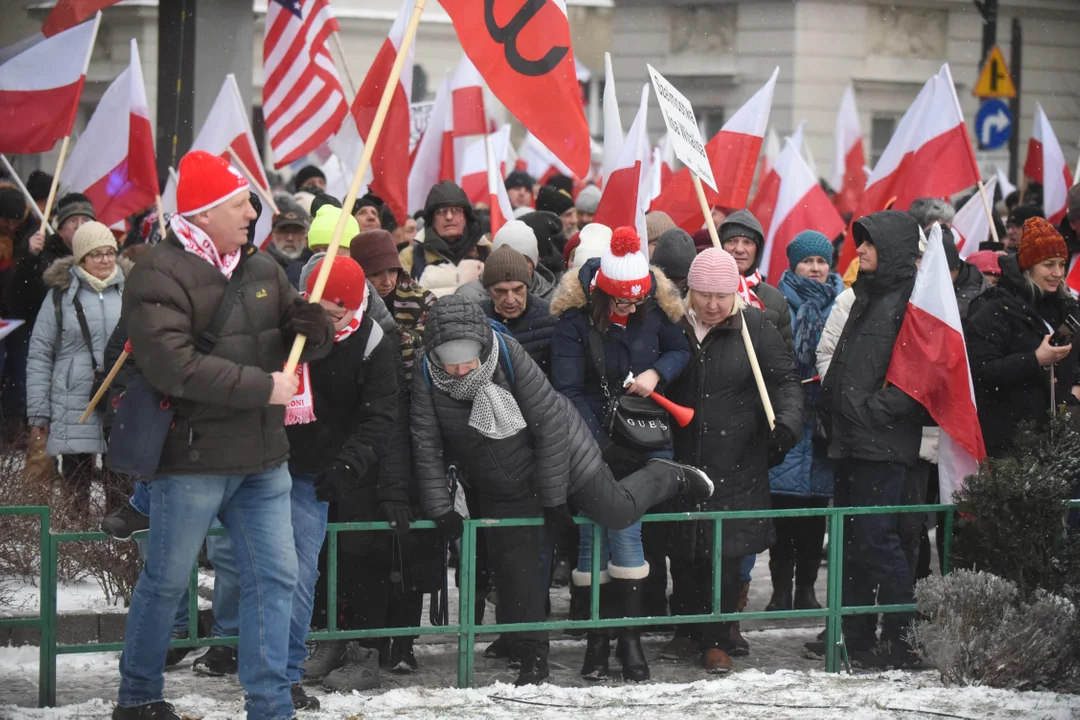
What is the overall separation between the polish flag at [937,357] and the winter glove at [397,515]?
7.61 feet

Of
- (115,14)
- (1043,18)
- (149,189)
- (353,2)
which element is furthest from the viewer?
(353,2)

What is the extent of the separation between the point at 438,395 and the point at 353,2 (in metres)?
31.4

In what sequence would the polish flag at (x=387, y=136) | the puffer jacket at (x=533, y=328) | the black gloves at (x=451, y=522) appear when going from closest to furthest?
the black gloves at (x=451, y=522) < the puffer jacket at (x=533, y=328) < the polish flag at (x=387, y=136)

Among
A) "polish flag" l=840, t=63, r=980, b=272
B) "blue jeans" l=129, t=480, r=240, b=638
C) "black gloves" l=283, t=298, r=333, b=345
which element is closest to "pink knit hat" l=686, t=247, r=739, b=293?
"black gloves" l=283, t=298, r=333, b=345

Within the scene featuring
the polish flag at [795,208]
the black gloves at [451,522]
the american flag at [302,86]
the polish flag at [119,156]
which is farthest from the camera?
the american flag at [302,86]

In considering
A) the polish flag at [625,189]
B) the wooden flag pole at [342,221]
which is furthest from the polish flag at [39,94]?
the wooden flag pole at [342,221]

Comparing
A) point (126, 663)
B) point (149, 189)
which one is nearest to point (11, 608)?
point (126, 663)

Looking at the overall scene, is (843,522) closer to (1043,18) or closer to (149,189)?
(149,189)

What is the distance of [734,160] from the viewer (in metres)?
9.48

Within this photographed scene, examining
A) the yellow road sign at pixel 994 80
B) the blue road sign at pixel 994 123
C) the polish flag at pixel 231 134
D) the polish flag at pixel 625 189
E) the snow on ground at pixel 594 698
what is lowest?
the snow on ground at pixel 594 698

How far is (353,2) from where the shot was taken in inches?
1430

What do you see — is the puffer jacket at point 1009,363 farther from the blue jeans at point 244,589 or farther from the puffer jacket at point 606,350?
the blue jeans at point 244,589

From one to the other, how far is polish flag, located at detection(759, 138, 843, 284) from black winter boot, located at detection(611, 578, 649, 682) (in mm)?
4201

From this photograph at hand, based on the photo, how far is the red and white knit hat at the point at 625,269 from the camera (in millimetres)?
6668
